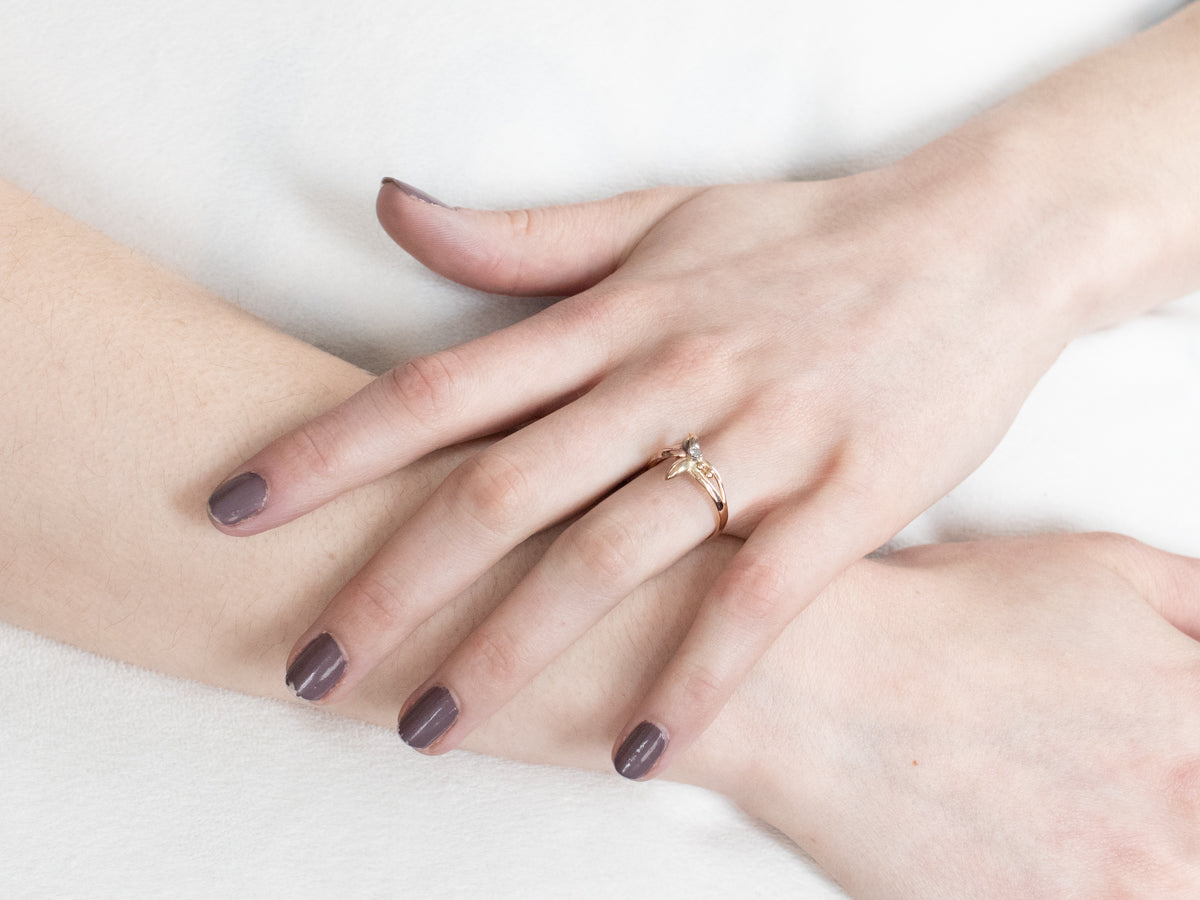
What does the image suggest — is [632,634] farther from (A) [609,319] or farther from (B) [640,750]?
(A) [609,319]

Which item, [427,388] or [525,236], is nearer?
[427,388]

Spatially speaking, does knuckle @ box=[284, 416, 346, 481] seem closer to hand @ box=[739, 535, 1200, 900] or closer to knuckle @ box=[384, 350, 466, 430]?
knuckle @ box=[384, 350, 466, 430]

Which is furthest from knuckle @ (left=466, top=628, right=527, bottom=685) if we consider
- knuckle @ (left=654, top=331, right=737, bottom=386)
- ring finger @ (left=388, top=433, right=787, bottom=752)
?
knuckle @ (left=654, top=331, right=737, bottom=386)

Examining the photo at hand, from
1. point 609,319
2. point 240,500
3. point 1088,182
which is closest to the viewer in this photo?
point 240,500

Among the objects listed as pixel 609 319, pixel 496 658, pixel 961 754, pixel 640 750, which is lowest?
pixel 961 754

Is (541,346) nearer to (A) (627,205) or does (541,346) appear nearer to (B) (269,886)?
(A) (627,205)

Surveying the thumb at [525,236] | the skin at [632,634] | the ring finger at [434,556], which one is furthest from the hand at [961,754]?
the thumb at [525,236]

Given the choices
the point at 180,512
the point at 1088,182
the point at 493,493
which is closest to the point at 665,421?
the point at 493,493
